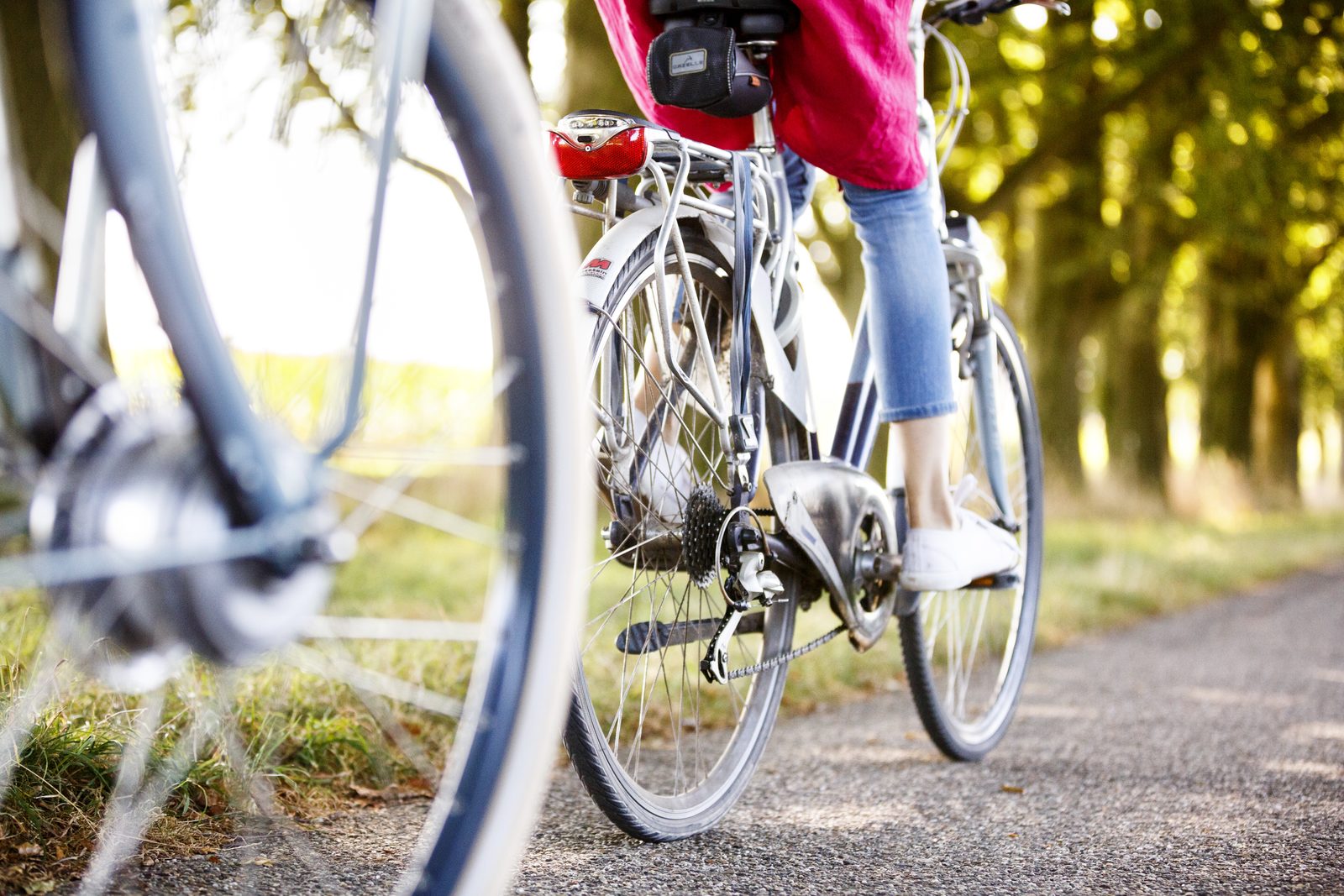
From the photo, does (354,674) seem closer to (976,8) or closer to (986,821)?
(986,821)

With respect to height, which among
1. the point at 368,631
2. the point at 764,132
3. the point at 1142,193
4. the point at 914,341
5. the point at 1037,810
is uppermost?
the point at 1142,193

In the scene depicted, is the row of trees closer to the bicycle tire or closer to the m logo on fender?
the bicycle tire

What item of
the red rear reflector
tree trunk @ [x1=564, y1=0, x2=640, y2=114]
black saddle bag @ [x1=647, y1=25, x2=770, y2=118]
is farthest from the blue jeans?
tree trunk @ [x1=564, y1=0, x2=640, y2=114]

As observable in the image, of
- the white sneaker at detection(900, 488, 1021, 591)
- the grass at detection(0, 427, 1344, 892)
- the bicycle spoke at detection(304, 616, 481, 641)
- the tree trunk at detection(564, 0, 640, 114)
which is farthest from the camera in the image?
the tree trunk at detection(564, 0, 640, 114)

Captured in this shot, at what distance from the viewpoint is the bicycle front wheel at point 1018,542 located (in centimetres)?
233

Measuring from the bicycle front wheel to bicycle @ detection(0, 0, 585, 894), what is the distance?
1.50 metres

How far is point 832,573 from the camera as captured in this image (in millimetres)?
1926

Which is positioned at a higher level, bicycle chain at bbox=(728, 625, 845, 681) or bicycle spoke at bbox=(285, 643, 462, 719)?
bicycle spoke at bbox=(285, 643, 462, 719)

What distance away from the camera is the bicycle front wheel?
2328 millimetres

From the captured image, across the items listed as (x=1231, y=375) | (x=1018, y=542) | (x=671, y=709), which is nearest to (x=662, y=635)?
(x=671, y=709)

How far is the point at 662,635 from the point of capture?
5.72 ft

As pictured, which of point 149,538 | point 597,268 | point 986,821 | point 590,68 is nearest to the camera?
point 149,538

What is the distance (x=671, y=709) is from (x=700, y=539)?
16.0 inches

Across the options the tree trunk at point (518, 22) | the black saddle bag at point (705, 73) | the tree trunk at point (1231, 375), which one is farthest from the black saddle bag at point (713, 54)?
the tree trunk at point (1231, 375)
